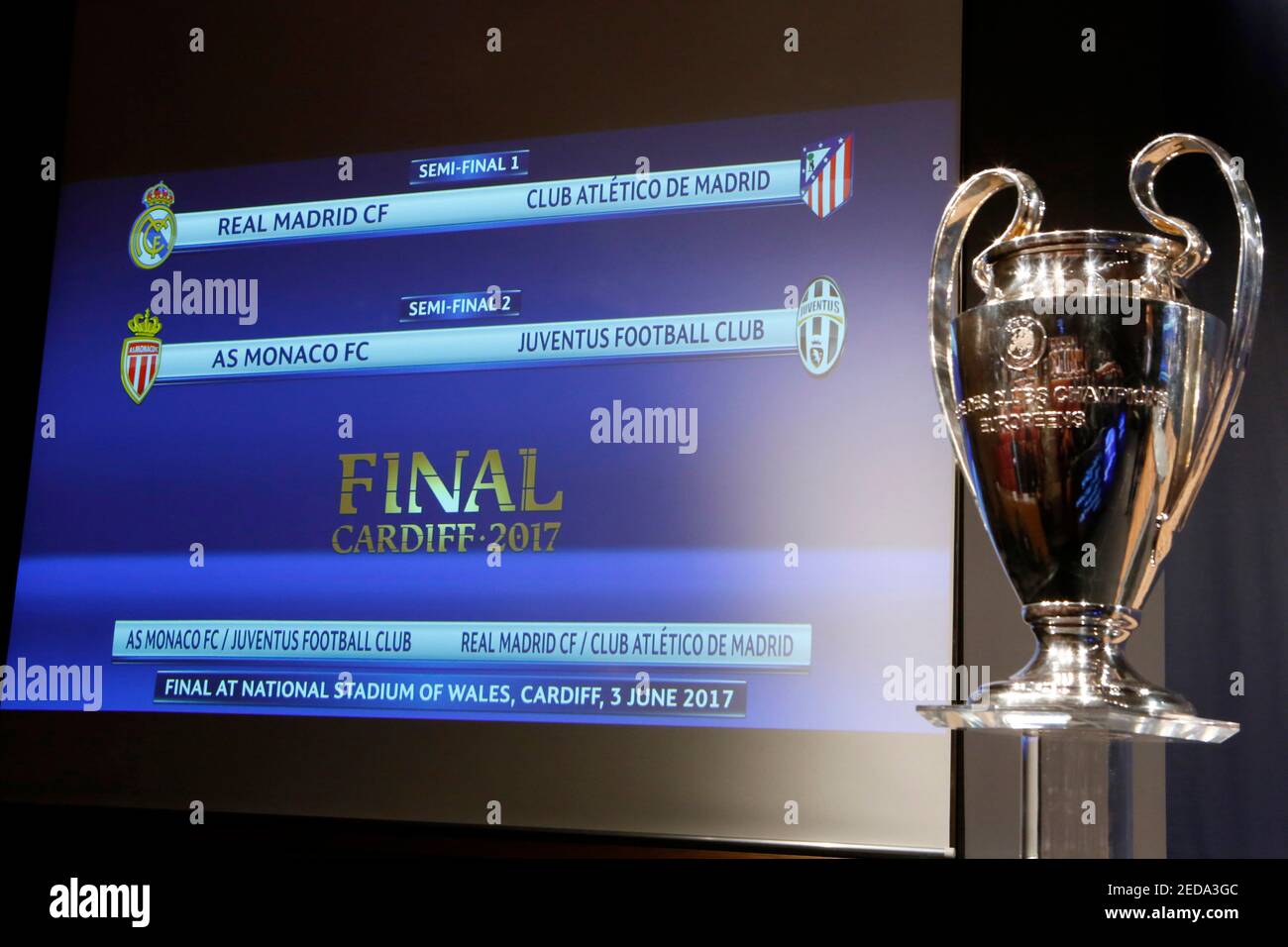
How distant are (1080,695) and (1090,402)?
0.61ft

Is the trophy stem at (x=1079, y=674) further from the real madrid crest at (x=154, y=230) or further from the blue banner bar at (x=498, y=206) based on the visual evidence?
the real madrid crest at (x=154, y=230)

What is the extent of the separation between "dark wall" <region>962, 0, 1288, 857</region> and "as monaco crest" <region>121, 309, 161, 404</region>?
1.58 metres

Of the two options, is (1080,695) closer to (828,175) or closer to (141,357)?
(828,175)

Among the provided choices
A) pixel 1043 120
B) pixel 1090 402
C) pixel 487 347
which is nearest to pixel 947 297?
pixel 1090 402

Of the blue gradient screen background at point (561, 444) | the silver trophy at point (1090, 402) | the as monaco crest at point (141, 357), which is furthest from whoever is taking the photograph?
the as monaco crest at point (141, 357)

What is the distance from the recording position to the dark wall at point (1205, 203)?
1.87m

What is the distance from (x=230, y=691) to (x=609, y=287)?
1.01m

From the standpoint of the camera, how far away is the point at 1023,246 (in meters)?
0.83

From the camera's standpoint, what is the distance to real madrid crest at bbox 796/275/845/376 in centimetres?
213

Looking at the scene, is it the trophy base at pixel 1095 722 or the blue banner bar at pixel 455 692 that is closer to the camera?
the trophy base at pixel 1095 722

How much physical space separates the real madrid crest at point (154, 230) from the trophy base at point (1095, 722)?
88.8 inches

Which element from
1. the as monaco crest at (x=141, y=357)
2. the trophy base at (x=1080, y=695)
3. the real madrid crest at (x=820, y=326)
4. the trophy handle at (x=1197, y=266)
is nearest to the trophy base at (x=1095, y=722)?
the trophy base at (x=1080, y=695)

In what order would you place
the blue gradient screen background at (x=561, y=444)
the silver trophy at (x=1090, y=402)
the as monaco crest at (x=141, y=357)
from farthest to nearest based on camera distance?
the as monaco crest at (x=141, y=357) → the blue gradient screen background at (x=561, y=444) → the silver trophy at (x=1090, y=402)

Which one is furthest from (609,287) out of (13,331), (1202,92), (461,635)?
(13,331)
